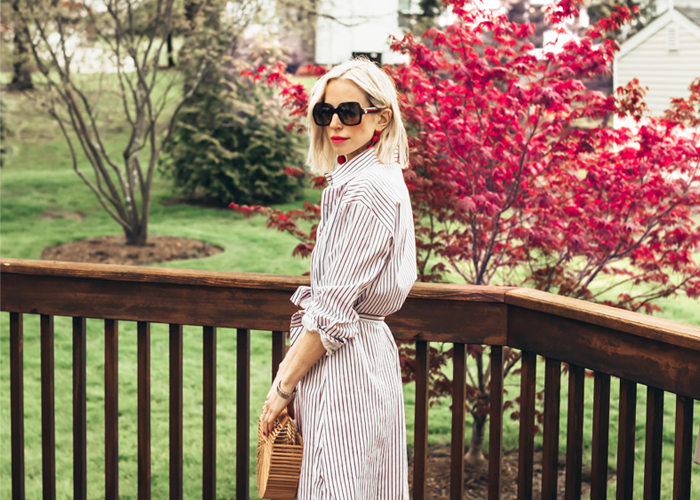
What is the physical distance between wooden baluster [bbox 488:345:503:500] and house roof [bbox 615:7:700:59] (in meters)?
12.1

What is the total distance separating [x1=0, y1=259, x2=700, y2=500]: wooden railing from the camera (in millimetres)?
1656

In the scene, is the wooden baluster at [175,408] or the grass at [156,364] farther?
the grass at [156,364]

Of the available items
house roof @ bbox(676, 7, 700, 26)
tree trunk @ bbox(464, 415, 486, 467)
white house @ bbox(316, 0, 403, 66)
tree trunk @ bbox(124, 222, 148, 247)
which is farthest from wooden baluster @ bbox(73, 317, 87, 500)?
white house @ bbox(316, 0, 403, 66)

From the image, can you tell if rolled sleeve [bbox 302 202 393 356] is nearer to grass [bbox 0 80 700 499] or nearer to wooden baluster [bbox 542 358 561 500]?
wooden baluster [bbox 542 358 561 500]

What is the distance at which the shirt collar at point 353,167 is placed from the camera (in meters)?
1.49

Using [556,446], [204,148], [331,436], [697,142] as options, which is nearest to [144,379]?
[331,436]

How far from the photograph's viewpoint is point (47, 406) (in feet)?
7.25

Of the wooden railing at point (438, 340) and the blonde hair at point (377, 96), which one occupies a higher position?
the blonde hair at point (377, 96)

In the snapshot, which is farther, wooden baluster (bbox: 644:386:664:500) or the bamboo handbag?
wooden baluster (bbox: 644:386:664:500)

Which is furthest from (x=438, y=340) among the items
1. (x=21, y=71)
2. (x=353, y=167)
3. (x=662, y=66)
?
(x=21, y=71)

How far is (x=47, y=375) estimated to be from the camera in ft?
7.14

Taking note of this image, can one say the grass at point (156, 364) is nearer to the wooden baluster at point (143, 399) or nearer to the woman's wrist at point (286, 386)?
the wooden baluster at point (143, 399)

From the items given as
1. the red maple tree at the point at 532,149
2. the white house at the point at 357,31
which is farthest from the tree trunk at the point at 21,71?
the red maple tree at the point at 532,149

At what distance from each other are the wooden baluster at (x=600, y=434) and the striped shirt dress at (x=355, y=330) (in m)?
0.58
